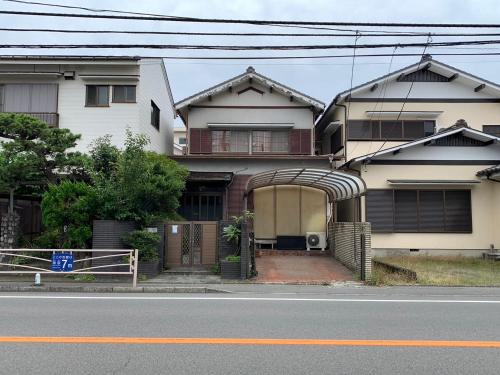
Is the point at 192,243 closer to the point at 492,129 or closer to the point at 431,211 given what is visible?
the point at 431,211

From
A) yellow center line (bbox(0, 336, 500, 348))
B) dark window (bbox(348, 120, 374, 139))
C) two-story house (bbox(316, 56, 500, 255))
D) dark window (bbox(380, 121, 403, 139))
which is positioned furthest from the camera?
dark window (bbox(380, 121, 403, 139))

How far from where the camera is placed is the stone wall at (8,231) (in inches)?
565

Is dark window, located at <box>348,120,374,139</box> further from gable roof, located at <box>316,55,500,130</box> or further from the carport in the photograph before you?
the carport

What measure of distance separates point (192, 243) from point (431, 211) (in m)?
9.77

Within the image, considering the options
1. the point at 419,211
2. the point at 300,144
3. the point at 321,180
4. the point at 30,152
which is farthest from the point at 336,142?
the point at 30,152

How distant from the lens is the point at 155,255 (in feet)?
44.7

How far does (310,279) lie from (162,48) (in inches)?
293

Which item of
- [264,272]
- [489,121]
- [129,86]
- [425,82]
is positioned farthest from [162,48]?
[489,121]

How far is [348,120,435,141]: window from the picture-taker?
20.6 metres

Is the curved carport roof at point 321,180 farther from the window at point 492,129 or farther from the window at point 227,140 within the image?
the window at point 492,129

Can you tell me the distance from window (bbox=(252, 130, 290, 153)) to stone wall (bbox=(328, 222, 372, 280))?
4.59m

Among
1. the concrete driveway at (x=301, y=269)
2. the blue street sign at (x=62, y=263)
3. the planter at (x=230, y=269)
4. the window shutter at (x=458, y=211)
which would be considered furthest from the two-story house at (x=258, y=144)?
the blue street sign at (x=62, y=263)

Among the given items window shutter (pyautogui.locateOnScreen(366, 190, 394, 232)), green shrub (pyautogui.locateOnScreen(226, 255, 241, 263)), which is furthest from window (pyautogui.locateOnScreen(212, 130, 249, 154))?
green shrub (pyautogui.locateOnScreen(226, 255, 241, 263))

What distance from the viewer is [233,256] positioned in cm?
1349
